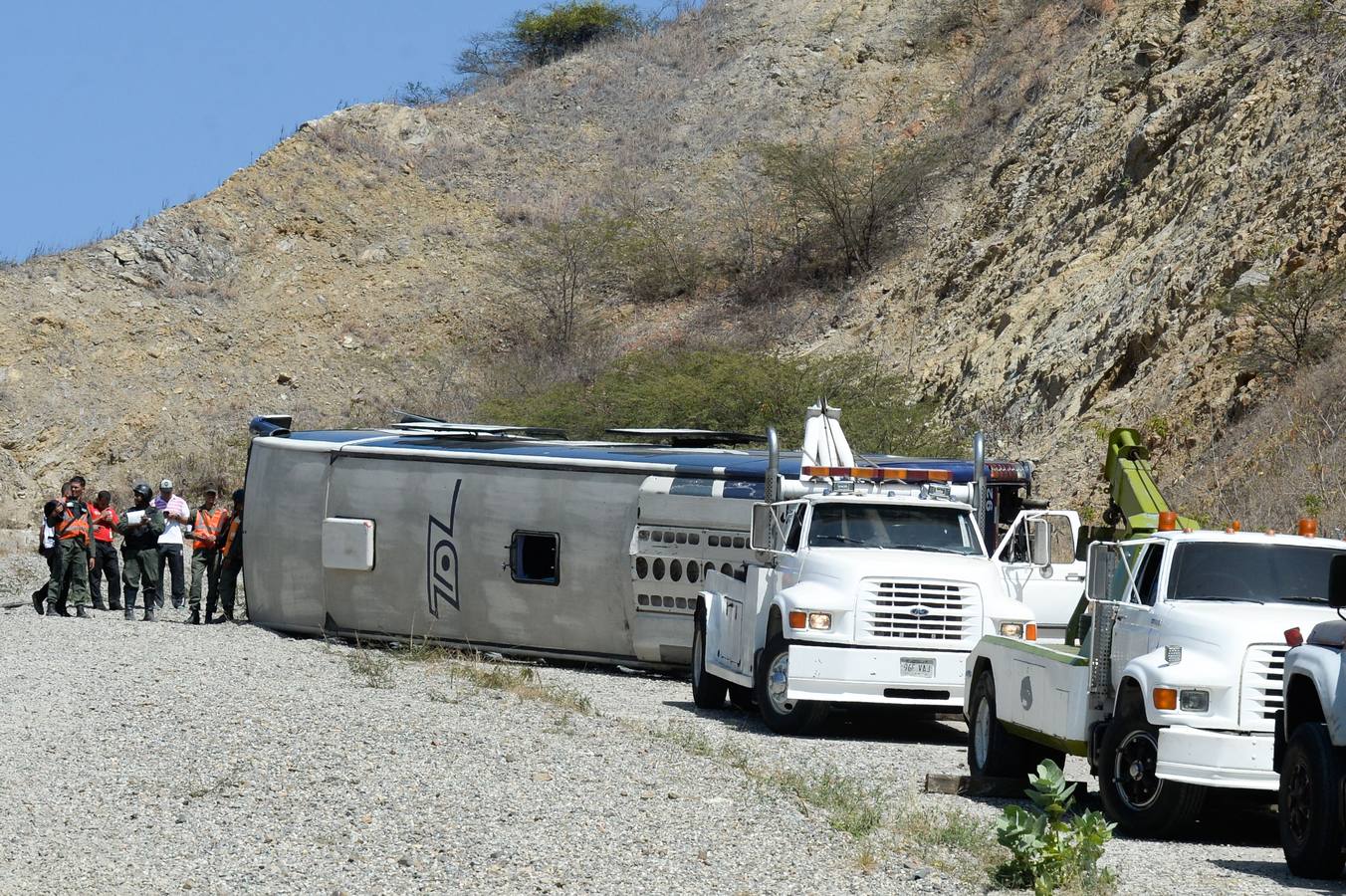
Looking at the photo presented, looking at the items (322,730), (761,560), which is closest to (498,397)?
(761,560)

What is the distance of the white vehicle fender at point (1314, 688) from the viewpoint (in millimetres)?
8531

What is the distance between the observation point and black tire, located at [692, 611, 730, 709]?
17.5 meters

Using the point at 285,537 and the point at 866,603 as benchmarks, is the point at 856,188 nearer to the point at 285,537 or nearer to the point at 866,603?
the point at 285,537

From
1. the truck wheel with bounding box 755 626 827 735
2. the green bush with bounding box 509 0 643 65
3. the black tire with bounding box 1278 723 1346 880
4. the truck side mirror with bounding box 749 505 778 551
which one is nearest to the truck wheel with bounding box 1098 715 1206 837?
the black tire with bounding box 1278 723 1346 880

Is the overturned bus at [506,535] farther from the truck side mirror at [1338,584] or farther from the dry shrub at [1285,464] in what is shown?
Answer: the truck side mirror at [1338,584]

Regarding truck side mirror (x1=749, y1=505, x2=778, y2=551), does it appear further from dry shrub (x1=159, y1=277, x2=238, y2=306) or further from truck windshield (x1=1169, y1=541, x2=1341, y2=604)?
dry shrub (x1=159, y1=277, x2=238, y2=306)

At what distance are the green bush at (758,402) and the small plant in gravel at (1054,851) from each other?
24348mm

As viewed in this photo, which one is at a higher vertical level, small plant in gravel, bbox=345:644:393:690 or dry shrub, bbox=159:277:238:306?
dry shrub, bbox=159:277:238:306

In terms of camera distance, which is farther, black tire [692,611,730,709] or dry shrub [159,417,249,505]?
dry shrub [159,417,249,505]

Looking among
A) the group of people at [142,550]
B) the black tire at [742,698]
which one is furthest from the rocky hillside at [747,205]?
the group of people at [142,550]

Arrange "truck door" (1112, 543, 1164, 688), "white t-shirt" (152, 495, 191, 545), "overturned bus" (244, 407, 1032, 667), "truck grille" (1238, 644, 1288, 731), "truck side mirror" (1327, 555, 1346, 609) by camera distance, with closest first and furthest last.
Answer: "truck side mirror" (1327, 555, 1346, 609), "truck grille" (1238, 644, 1288, 731), "truck door" (1112, 543, 1164, 688), "overturned bus" (244, 407, 1032, 667), "white t-shirt" (152, 495, 191, 545)

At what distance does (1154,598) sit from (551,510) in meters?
11.1

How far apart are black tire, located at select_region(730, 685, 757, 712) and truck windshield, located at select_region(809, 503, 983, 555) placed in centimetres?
255

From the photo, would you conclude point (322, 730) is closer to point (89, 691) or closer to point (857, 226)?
point (89, 691)
